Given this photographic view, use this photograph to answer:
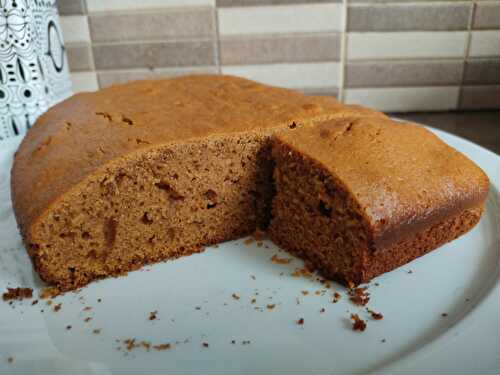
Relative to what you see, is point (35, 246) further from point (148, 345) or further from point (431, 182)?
point (431, 182)

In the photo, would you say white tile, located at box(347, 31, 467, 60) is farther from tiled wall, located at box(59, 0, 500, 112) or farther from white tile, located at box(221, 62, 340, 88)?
white tile, located at box(221, 62, 340, 88)

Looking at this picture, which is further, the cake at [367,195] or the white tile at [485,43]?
the white tile at [485,43]

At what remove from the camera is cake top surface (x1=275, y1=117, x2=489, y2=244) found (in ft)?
4.20

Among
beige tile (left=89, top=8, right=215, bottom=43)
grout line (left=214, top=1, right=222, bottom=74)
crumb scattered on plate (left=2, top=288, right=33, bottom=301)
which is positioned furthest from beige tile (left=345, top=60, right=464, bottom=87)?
crumb scattered on plate (left=2, top=288, right=33, bottom=301)

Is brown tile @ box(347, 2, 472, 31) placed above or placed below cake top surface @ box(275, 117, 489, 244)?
above

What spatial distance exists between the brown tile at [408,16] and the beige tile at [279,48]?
15cm

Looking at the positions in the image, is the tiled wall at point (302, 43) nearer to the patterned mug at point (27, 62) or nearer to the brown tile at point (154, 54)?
the brown tile at point (154, 54)

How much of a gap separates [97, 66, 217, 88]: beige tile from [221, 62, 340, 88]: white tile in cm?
15

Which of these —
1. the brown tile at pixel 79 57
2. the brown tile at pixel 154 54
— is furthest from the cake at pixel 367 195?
the brown tile at pixel 79 57

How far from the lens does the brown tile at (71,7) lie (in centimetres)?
237

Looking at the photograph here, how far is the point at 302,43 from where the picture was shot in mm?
2510

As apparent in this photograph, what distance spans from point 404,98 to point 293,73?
0.69 m

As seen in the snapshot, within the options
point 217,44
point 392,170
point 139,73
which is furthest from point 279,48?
point 392,170

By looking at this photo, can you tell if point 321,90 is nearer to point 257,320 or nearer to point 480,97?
point 480,97
